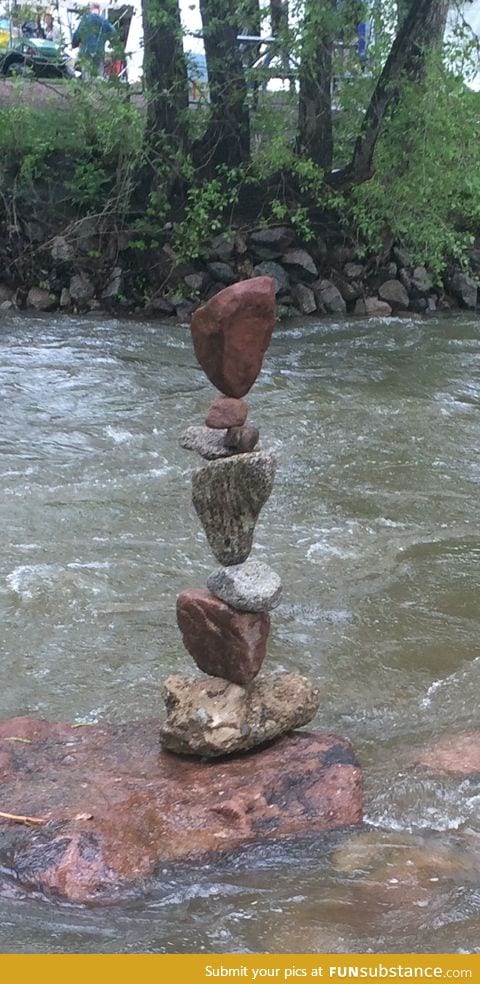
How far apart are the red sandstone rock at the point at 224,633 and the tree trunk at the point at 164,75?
35.6 feet

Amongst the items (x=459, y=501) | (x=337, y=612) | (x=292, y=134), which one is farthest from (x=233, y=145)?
(x=337, y=612)

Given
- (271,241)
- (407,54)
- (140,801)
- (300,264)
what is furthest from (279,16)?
(140,801)

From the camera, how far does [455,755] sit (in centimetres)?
362

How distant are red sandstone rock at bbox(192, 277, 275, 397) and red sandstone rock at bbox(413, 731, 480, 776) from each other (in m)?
1.46

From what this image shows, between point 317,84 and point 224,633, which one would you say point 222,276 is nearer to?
point 317,84

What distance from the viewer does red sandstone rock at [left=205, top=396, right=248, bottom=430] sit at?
3.48 metres

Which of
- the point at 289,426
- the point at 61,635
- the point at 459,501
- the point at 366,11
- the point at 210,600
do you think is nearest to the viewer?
the point at 210,600

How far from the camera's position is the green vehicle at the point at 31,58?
13977 millimetres

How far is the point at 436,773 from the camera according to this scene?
3.48 m

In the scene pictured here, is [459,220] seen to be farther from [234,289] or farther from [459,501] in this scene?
[234,289]

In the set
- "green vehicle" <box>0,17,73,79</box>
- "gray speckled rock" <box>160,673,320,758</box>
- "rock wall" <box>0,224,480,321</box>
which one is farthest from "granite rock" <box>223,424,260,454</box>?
"green vehicle" <box>0,17,73,79</box>

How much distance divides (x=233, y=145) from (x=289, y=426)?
6782 mm

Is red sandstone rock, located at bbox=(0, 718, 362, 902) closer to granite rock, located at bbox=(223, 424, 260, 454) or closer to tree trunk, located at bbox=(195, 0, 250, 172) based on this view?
granite rock, located at bbox=(223, 424, 260, 454)

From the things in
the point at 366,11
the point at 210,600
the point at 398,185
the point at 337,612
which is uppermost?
the point at 366,11
